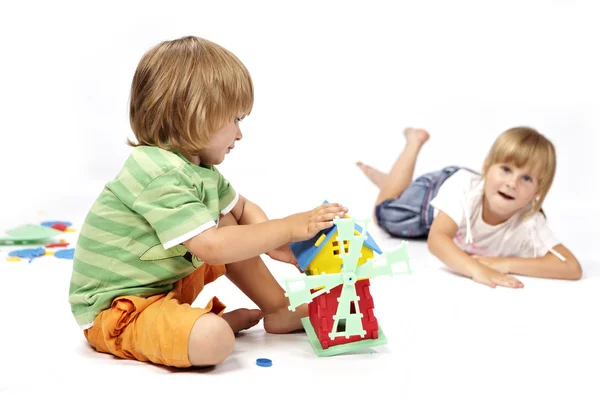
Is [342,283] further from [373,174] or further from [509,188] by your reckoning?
[373,174]

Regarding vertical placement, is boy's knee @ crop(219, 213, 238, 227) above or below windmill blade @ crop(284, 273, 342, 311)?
above

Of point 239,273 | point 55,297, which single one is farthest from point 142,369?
point 55,297

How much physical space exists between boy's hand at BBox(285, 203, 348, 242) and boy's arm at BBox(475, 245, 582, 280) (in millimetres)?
1044

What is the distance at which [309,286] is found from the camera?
5.60 feet

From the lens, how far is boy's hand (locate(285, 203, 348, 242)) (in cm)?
169

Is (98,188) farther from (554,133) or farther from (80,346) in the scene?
(554,133)

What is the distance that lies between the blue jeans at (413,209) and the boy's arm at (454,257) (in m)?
0.22

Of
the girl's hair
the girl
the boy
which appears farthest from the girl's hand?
the boy

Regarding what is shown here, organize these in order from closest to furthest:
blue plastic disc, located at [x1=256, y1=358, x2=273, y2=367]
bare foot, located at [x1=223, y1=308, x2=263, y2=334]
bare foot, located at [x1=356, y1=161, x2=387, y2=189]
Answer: blue plastic disc, located at [x1=256, y1=358, x2=273, y2=367]
bare foot, located at [x1=223, y1=308, x2=263, y2=334]
bare foot, located at [x1=356, y1=161, x2=387, y2=189]

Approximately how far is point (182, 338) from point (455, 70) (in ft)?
8.27

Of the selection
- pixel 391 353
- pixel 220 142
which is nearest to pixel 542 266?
pixel 391 353

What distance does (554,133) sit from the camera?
3646 mm

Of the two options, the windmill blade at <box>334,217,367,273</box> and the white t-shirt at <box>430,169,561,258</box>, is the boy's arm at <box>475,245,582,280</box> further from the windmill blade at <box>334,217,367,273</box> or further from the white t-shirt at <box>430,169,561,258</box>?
the windmill blade at <box>334,217,367,273</box>

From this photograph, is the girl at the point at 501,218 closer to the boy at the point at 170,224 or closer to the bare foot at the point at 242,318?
the bare foot at the point at 242,318
